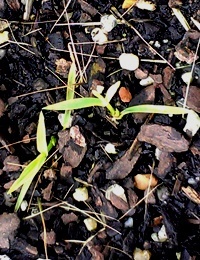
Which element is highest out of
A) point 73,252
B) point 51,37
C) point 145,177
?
point 51,37

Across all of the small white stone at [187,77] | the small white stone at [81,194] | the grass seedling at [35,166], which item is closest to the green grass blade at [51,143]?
the grass seedling at [35,166]

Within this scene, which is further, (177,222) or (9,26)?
(9,26)

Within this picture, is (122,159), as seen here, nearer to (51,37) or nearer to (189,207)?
(189,207)

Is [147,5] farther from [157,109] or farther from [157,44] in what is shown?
[157,109]

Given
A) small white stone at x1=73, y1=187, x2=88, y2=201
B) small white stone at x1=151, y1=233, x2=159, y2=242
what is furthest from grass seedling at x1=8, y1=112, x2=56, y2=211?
small white stone at x1=151, y1=233, x2=159, y2=242

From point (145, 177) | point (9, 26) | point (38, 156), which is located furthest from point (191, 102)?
point (9, 26)

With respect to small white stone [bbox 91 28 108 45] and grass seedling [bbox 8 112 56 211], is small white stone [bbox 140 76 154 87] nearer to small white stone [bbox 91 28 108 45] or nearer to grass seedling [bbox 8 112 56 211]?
small white stone [bbox 91 28 108 45]

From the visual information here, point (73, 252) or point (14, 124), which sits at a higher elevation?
point (14, 124)
